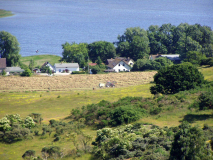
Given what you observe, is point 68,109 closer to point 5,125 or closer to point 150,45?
point 5,125

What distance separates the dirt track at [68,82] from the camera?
56.2m

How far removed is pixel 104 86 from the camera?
56.2 meters

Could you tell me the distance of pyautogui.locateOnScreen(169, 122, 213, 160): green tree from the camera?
1575 cm

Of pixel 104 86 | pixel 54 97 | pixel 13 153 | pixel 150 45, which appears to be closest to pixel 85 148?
pixel 13 153

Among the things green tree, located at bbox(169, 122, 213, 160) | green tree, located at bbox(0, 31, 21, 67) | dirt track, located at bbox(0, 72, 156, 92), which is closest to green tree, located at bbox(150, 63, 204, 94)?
dirt track, located at bbox(0, 72, 156, 92)

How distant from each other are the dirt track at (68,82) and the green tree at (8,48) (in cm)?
2462

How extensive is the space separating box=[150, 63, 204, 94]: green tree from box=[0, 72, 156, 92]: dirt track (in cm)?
1958

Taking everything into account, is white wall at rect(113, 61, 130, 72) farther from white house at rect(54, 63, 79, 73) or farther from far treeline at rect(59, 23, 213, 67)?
white house at rect(54, 63, 79, 73)

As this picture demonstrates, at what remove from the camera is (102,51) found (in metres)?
88.5

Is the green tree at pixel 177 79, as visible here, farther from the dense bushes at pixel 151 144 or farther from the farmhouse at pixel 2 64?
the farmhouse at pixel 2 64

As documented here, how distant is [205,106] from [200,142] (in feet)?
44.8

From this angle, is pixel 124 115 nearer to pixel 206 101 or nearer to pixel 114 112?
pixel 114 112

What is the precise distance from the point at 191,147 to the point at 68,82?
45.7 meters

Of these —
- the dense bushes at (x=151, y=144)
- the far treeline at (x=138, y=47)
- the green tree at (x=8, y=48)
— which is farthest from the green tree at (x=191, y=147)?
the green tree at (x=8, y=48)
